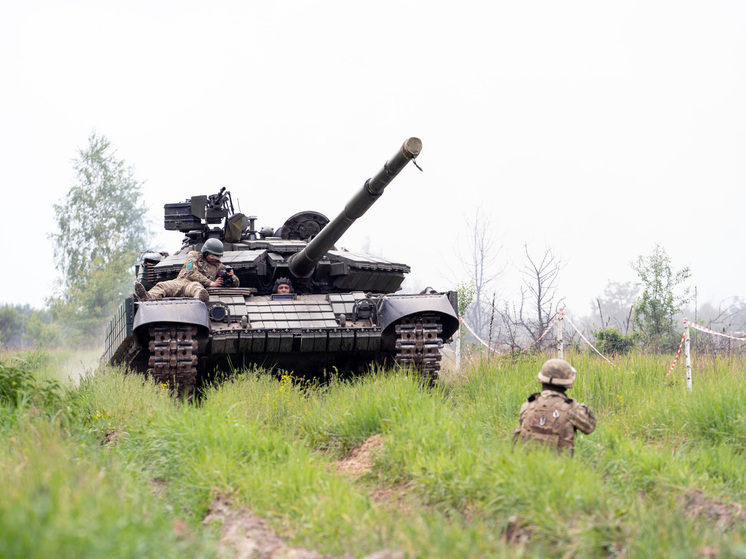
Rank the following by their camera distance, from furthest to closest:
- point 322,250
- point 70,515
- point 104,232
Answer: point 104,232, point 322,250, point 70,515

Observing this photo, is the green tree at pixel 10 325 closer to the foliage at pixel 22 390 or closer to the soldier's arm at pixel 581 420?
the foliage at pixel 22 390

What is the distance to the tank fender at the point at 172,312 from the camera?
829cm

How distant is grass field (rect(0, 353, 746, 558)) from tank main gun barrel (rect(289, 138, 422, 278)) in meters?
2.01

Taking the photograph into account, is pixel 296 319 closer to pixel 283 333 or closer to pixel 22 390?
pixel 283 333

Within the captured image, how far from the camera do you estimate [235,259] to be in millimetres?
10250

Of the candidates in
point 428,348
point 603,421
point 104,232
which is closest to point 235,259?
point 428,348

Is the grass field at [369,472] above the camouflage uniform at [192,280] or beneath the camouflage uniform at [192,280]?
beneath

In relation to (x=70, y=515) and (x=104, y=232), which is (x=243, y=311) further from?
(x=104, y=232)

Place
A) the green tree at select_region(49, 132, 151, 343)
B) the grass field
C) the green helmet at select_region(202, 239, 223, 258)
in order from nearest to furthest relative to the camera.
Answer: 1. the grass field
2. the green helmet at select_region(202, 239, 223, 258)
3. the green tree at select_region(49, 132, 151, 343)

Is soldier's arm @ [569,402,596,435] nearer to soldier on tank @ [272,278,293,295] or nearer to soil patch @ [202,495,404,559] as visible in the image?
soil patch @ [202,495,404,559]

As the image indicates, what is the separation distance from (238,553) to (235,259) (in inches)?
253

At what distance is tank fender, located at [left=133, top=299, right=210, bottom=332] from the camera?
829 cm

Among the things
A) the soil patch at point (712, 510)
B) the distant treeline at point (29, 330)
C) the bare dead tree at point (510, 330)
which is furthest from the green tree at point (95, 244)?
the soil patch at point (712, 510)

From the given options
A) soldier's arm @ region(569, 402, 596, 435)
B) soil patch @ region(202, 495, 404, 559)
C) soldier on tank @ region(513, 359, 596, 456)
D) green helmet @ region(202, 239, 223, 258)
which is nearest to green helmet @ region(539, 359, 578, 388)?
soldier on tank @ region(513, 359, 596, 456)
